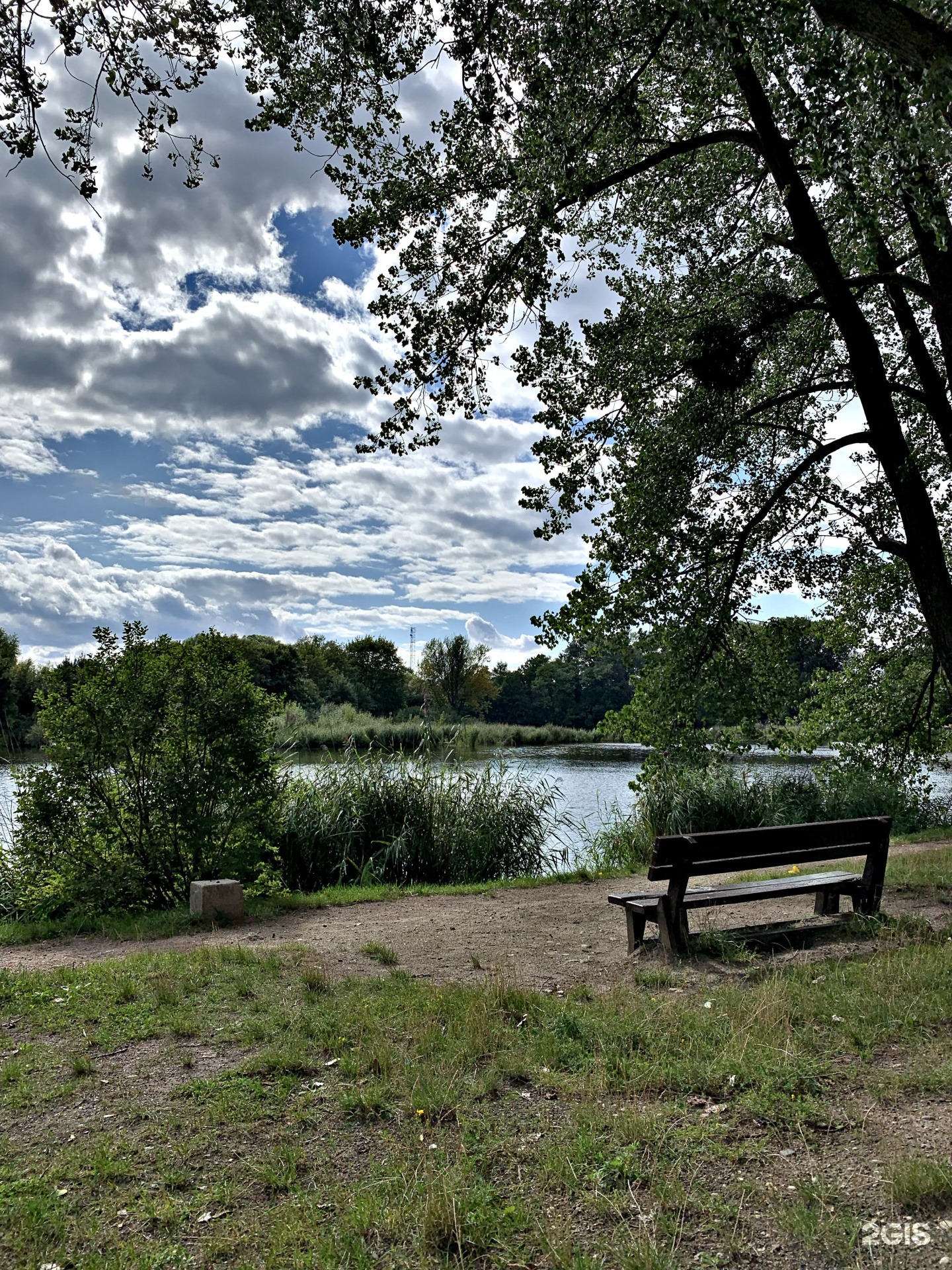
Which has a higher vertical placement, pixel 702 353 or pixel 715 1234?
pixel 702 353

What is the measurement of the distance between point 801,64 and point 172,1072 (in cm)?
631

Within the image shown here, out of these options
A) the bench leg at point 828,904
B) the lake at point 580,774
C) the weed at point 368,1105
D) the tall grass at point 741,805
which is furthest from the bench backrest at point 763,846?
the lake at point 580,774

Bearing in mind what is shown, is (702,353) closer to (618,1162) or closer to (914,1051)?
(914,1051)

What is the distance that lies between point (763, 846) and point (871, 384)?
458 centimetres

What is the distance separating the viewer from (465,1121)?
3352mm

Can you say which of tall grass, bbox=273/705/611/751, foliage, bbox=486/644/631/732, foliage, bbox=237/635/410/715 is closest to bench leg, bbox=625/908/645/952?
tall grass, bbox=273/705/611/751

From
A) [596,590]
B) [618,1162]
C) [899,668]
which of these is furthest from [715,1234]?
[899,668]

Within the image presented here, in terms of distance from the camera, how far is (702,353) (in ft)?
26.9

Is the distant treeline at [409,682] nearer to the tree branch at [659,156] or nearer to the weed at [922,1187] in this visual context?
the tree branch at [659,156]

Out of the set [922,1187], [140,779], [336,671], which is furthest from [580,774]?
[336,671]

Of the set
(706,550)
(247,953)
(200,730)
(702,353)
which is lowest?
(247,953)

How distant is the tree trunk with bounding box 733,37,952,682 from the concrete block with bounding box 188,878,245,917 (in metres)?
6.73

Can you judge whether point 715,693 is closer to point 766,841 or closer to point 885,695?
point 766,841

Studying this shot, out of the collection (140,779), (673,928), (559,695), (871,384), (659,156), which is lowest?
(673,928)
